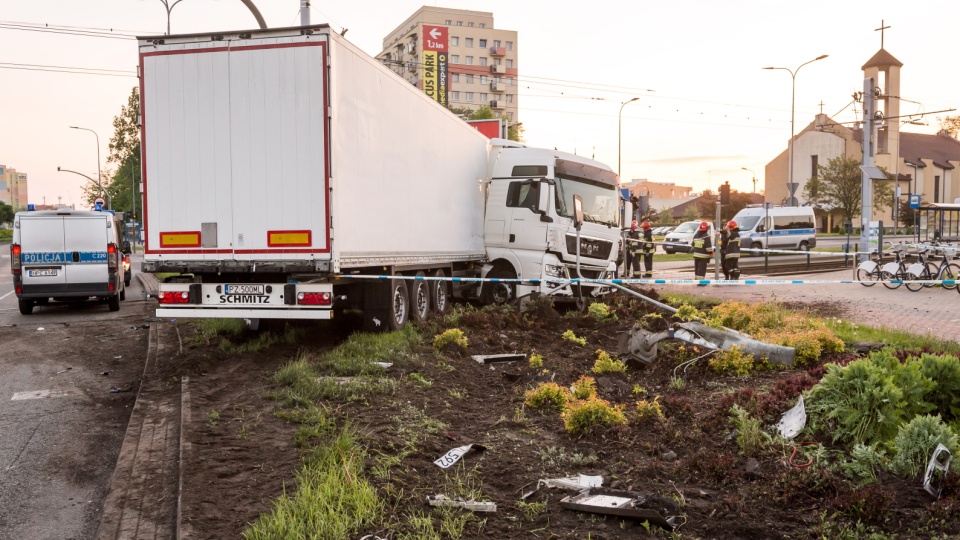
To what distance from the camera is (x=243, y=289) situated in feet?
29.4

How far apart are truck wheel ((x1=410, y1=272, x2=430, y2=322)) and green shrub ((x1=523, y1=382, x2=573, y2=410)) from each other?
4.98 m

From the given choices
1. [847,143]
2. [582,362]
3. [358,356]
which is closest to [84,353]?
[358,356]

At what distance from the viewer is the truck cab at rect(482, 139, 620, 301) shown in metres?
13.6

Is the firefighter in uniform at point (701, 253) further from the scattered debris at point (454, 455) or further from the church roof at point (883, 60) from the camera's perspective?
the church roof at point (883, 60)

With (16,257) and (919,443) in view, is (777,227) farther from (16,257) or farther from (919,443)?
(919,443)

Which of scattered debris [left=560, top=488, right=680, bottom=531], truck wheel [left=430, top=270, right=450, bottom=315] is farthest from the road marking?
scattered debris [left=560, top=488, right=680, bottom=531]

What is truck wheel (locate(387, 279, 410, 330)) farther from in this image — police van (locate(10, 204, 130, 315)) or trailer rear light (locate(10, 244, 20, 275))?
trailer rear light (locate(10, 244, 20, 275))

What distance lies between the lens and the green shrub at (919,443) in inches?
172

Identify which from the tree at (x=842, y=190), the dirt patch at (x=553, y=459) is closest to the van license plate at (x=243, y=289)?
the dirt patch at (x=553, y=459)

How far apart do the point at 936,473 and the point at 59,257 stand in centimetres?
1502

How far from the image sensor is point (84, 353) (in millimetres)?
10602

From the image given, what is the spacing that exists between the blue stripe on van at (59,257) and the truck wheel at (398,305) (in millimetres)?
7389

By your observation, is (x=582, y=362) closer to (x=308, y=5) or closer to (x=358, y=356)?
(x=358, y=356)

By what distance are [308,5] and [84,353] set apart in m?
7.67
